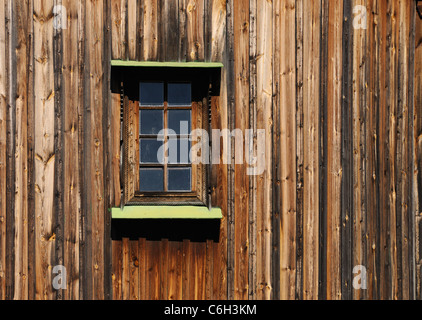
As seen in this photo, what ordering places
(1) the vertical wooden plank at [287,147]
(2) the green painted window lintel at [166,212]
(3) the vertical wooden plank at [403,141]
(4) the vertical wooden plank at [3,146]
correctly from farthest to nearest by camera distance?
(3) the vertical wooden plank at [403,141], (1) the vertical wooden plank at [287,147], (4) the vertical wooden plank at [3,146], (2) the green painted window lintel at [166,212]

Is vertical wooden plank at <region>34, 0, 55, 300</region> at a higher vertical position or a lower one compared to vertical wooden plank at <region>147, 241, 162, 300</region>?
higher

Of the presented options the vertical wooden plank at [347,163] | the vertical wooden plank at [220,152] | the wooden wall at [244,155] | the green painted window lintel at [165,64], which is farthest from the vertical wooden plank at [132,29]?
the vertical wooden plank at [347,163]

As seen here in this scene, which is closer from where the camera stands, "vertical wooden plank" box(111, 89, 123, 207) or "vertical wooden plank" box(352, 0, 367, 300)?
"vertical wooden plank" box(111, 89, 123, 207)

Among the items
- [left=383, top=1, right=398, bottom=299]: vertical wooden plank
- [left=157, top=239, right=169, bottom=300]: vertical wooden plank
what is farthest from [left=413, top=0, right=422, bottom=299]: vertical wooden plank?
[left=157, top=239, right=169, bottom=300]: vertical wooden plank

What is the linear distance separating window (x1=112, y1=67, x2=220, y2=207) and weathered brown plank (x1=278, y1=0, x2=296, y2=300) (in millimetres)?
712

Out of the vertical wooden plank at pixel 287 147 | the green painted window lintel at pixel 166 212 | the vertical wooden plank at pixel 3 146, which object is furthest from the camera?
the vertical wooden plank at pixel 287 147

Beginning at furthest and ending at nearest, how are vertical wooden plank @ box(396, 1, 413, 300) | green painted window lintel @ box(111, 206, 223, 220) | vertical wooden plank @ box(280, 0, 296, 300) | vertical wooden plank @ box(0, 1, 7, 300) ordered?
vertical wooden plank @ box(396, 1, 413, 300)
vertical wooden plank @ box(280, 0, 296, 300)
vertical wooden plank @ box(0, 1, 7, 300)
green painted window lintel @ box(111, 206, 223, 220)

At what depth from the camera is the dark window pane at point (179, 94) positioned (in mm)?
3510

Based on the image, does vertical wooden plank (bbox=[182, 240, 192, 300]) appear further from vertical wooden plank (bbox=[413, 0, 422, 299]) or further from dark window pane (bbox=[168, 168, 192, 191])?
vertical wooden plank (bbox=[413, 0, 422, 299])

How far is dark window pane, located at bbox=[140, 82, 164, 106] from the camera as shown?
350cm

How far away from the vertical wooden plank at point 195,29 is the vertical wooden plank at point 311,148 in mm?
1059

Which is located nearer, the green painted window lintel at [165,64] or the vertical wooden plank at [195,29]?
the green painted window lintel at [165,64]

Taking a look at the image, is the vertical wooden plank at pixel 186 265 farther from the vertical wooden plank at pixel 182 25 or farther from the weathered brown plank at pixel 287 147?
the vertical wooden plank at pixel 182 25

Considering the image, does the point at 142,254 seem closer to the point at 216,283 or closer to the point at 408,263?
the point at 216,283
